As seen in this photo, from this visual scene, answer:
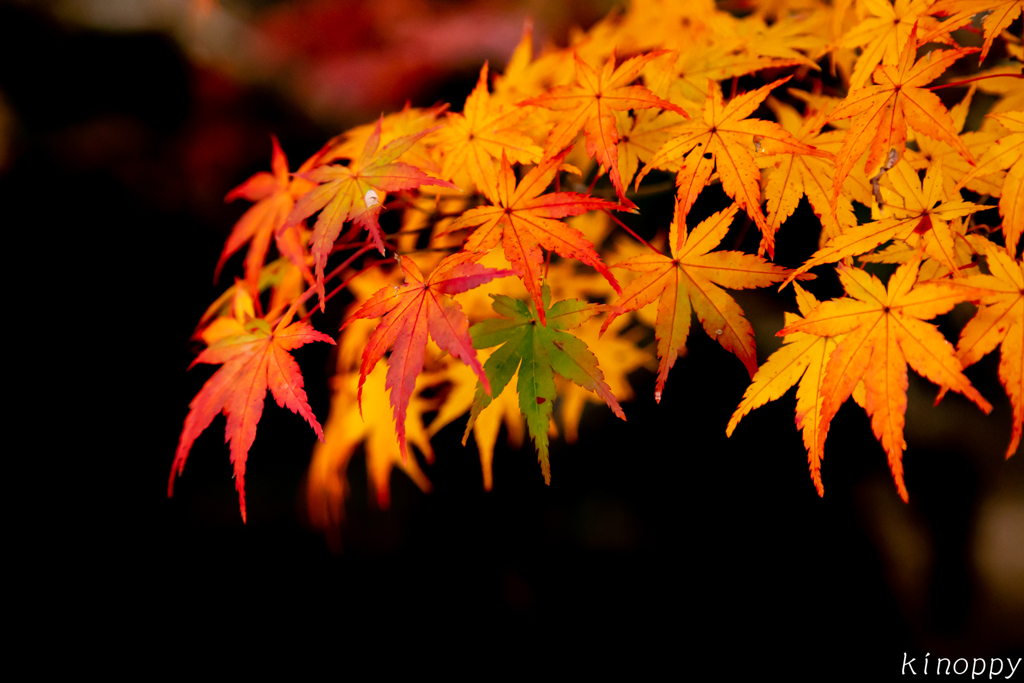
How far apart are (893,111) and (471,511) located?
1.94 meters

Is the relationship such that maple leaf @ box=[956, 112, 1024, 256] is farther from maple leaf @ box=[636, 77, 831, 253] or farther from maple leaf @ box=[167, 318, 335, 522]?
maple leaf @ box=[167, 318, 335, 522]

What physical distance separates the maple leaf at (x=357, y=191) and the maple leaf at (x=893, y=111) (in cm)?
48

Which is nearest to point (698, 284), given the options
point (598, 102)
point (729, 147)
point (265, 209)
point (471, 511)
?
point (729, 147)

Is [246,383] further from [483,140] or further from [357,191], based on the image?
[483,140]

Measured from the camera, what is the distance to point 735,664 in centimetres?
200

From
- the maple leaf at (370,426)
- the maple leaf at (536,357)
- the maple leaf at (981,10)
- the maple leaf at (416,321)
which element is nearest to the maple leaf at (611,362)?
the maple leaf at (370,426)

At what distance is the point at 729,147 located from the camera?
70cm

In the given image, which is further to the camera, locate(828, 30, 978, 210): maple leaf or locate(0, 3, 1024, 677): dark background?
locate(0, 3, 1024, 677): dark background

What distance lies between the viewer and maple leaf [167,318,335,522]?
74cm

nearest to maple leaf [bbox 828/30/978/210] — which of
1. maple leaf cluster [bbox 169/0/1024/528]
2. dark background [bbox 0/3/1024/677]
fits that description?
maple leaf cluster [bbox 169/0/1024/528]

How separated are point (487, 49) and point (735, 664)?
2742mm

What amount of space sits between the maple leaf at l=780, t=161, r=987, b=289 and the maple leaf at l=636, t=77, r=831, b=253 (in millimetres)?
Result: 78

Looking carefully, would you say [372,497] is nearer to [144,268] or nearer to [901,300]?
[144,268]

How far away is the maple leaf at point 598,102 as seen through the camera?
72 centimetres
